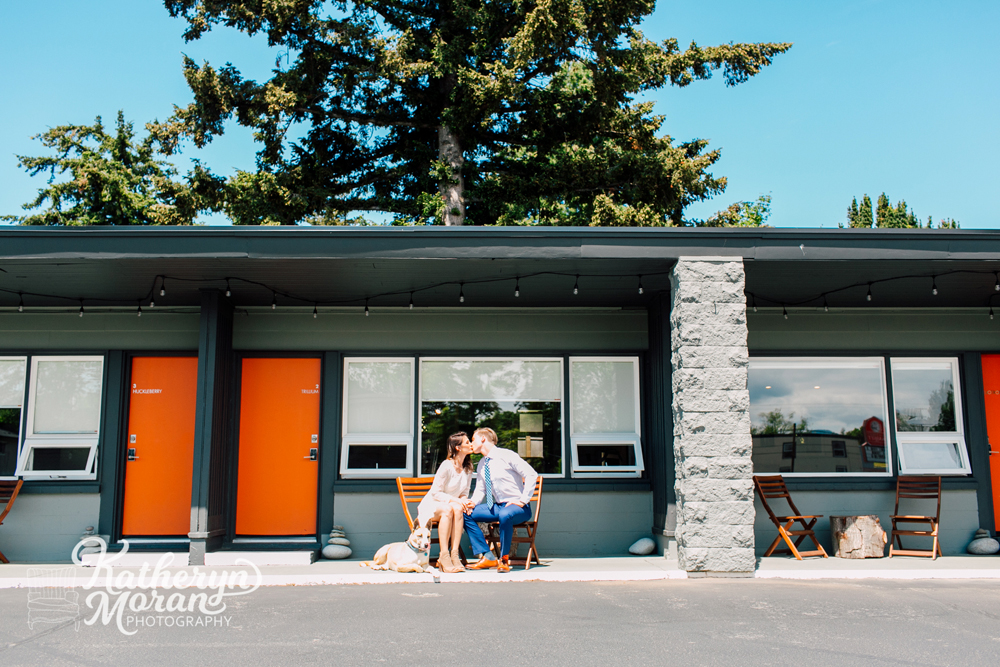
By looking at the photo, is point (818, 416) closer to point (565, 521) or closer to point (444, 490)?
point (565, 521)

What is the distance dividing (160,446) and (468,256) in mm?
4248

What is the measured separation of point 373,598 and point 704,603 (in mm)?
2282

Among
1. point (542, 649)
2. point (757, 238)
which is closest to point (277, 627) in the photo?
point (542, 649)

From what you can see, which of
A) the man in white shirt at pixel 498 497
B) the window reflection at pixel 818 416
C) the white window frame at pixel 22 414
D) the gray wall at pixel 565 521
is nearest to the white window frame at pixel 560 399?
the gray wall at pixel 565 521

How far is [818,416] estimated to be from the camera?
8.48 metres

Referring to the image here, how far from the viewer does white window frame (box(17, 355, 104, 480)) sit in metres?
8.11

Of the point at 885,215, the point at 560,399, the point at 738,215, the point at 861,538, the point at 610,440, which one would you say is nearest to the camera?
the point at 861,538

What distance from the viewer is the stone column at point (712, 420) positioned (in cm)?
626

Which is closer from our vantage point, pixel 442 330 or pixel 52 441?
pixel 52 441

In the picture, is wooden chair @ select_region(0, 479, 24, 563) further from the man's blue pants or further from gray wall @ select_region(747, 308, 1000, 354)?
gray wall @ select_region(747, 308, 1000, 354)

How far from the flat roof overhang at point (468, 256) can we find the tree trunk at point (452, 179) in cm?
716

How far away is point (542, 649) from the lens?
13.5ft

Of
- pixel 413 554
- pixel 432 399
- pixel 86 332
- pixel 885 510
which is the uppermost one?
pixel 86 332

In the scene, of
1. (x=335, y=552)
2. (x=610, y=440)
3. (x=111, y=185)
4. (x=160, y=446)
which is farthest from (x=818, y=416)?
(x=111, y=185)
